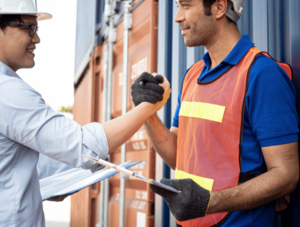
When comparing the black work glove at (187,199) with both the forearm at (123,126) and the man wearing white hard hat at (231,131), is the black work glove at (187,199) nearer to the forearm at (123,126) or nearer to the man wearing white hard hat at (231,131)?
the man wearing white hard hat at (231,131)

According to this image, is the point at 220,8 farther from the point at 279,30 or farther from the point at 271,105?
the point at 271,105

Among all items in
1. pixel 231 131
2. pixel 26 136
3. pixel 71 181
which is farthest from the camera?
pixel 71 181

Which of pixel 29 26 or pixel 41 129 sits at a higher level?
pixel 29 26

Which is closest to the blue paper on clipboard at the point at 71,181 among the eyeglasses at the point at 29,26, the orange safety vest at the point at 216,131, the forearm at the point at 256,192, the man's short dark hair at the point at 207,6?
the orange safety vest at the point at 216,131

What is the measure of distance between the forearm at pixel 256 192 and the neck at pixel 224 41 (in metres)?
0.65

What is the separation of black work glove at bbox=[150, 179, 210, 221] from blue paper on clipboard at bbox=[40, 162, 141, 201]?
1.34ft

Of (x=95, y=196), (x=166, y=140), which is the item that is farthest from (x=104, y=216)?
(x=166, y=140)

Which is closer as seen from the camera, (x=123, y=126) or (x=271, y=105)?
(x=271, y=105)

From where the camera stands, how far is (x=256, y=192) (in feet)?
3.99

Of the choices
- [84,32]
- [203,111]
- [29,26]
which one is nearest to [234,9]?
[203,111]

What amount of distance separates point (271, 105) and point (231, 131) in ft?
0.67

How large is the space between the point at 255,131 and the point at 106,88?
273 centimetres

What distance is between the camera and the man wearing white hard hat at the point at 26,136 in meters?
1.19

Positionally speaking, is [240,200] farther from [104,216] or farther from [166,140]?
[104,216]
